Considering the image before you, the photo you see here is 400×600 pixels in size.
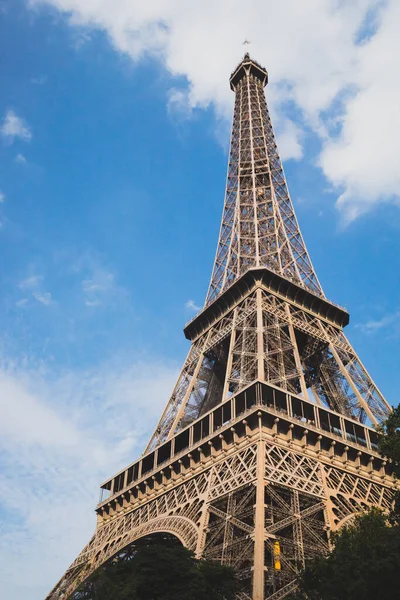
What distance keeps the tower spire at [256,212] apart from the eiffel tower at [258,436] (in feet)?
0.62

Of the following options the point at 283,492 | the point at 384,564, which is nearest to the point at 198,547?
the point at 283,492

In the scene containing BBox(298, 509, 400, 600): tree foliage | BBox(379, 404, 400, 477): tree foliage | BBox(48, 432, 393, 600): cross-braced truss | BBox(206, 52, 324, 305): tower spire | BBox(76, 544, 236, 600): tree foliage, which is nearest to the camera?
BBox(298, 509, 400, 600): tree foliage

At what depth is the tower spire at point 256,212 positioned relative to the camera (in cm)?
5075

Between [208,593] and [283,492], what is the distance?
28.1ft

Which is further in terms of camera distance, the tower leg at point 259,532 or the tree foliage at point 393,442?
the tower leg at point 259,532

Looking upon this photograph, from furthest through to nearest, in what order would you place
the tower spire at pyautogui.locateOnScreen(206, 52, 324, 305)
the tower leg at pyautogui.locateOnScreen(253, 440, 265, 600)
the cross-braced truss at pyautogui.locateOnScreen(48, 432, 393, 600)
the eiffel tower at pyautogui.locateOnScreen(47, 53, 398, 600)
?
the tower spire at pyautogui.locateOnScreen(206, 52, 324, 305), the eiffel tower at pyautogui.locateOnScreen(47, 53, 398, 600), the cross-braced truss at pyautogui.locateOnScreen(48, 432, 393, 600), the tower leg at pyautogui.locateOnScreen(253, 440, 265, 600)

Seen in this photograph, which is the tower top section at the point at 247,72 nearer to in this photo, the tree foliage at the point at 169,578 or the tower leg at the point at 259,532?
the tower leg at the point at 259,532

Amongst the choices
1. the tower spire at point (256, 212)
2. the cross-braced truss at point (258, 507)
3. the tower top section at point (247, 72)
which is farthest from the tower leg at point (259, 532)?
the tower top section at point (247, 72)

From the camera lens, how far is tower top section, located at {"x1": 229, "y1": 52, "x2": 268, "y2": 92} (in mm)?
74438

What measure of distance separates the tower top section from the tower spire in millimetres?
3674

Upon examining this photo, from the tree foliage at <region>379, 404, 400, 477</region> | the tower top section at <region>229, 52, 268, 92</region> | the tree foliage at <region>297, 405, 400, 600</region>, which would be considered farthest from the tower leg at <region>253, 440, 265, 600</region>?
the tower top section at <region>229, 52, 268, 92</region>

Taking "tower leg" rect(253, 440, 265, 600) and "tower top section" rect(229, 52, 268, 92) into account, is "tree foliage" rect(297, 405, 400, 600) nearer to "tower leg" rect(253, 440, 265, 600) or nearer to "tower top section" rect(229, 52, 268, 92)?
"tower leg" rect(253, 440, 265, 600)

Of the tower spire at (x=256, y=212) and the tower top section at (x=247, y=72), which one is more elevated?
the tower top section at (x=247, y=72)

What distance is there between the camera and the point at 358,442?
35344 millimetres
